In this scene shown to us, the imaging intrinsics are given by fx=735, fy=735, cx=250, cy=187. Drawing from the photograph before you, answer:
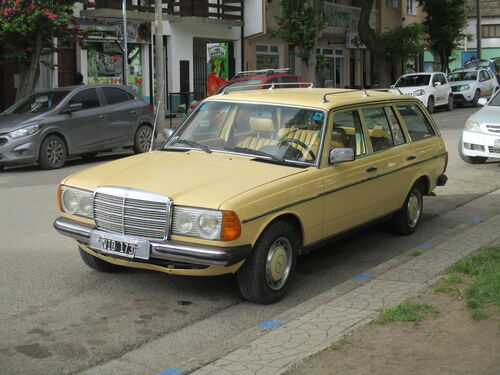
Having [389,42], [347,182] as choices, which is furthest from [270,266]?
[389,42]

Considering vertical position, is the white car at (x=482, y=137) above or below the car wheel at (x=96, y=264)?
above

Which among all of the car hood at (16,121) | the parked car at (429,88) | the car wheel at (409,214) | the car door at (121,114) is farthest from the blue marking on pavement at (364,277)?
the parked car at (429,88)

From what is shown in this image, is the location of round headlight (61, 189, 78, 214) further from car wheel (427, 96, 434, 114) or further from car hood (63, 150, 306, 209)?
car wheel (427, 96, 434, 114)

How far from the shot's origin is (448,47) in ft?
138

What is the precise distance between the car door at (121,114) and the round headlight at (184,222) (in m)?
10.2

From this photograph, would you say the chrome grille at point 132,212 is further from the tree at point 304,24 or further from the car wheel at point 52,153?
the tree at point 304,24

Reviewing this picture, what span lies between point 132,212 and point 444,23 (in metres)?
38.4

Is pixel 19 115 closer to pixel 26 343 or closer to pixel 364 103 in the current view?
pixel 364 103

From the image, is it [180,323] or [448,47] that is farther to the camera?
[448,47]

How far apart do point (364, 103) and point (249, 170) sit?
6.23 ft

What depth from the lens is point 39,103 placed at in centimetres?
1477

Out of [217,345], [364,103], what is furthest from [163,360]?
[364,103]

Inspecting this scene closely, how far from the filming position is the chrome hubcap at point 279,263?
229 inches

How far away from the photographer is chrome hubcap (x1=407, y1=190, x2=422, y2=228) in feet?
27.3
